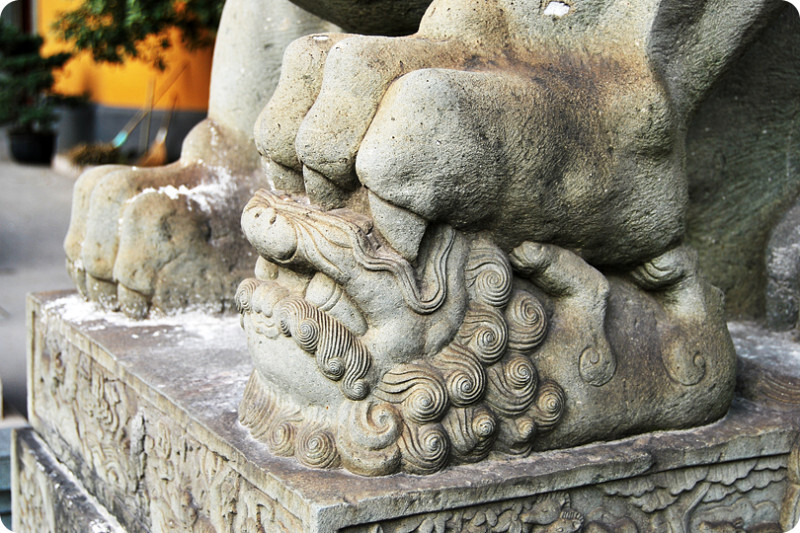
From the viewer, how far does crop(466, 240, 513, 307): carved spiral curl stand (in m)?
1.63

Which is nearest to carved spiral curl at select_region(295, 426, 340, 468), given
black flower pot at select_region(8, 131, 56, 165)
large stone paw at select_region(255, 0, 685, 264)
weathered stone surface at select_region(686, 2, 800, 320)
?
large stone paw at select_region(255, 0, 685, 264)

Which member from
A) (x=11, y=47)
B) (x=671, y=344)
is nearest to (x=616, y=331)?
(x=671, y=344)

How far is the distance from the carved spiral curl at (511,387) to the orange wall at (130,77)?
5.39 meters

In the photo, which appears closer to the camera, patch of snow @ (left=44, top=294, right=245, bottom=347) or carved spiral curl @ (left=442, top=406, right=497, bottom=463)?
carved spiral curl @ (left=442, top=406, right=497, bottom=463)

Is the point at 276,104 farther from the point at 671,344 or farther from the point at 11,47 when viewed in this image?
the point at 11,47

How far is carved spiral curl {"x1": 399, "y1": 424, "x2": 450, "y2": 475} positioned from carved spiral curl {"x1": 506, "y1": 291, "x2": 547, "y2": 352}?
218mm

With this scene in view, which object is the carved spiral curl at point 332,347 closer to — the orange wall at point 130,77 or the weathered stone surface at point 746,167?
the weathered stone surface at point 746,167

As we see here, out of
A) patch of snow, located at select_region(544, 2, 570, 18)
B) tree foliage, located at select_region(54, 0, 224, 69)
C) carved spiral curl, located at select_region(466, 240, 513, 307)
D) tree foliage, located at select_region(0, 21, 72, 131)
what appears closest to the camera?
carved spiral curl, located at select_region(466, 240, 513, 307)

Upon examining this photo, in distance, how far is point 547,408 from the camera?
1647 millimetres

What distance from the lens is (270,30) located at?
248 centimetres

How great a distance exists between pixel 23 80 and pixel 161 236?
722cm

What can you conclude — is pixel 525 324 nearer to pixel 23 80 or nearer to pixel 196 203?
pixel 196 203

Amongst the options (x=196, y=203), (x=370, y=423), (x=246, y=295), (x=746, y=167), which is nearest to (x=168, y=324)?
(x=196, y=203)

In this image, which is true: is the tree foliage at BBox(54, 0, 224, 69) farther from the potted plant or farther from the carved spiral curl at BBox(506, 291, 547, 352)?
the carved spiral curl at BBox(506, 291, 547, 352)
